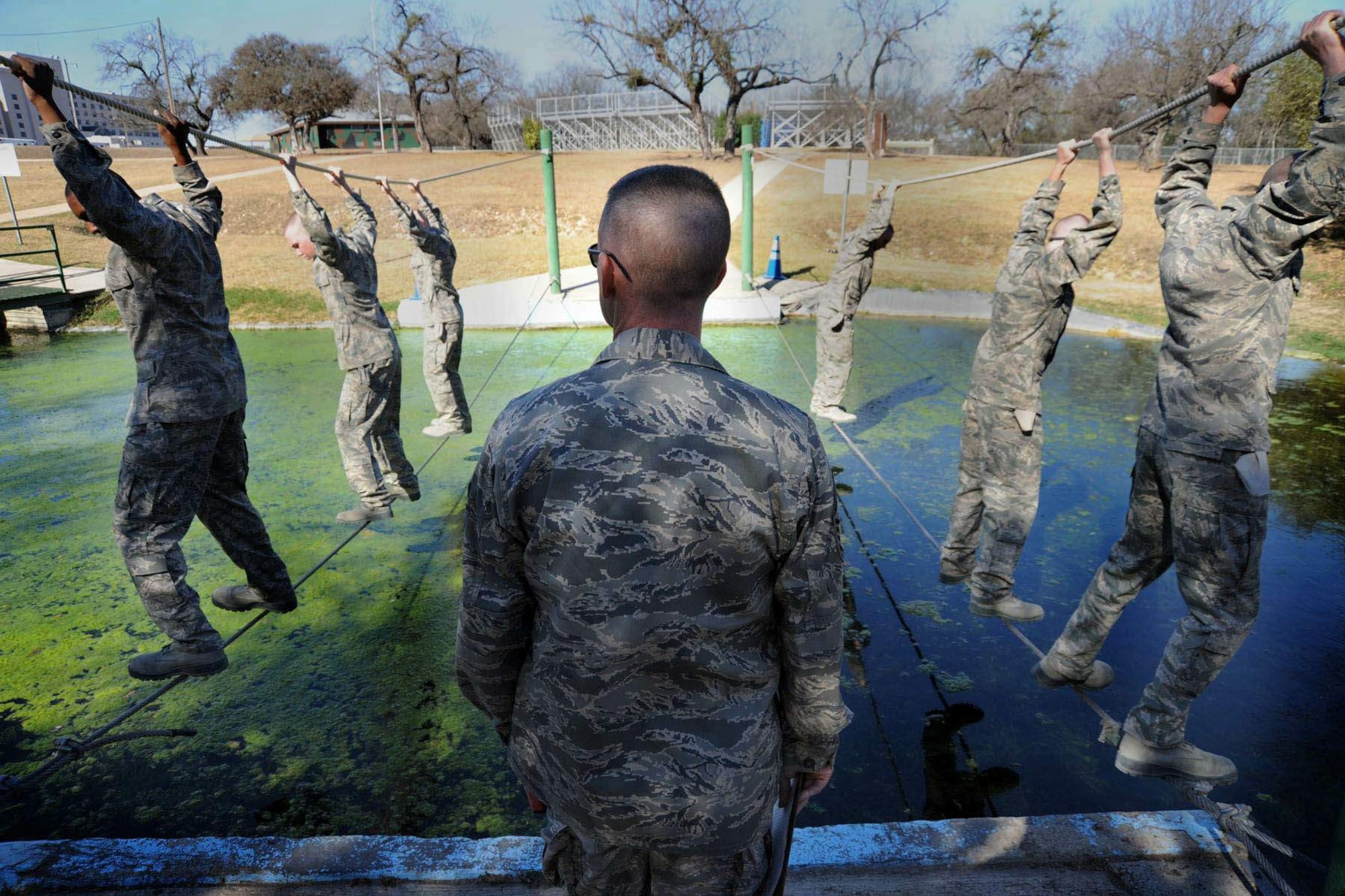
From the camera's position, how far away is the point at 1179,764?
2809 millimetres

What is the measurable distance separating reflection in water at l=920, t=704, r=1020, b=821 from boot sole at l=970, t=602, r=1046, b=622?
2.77ft

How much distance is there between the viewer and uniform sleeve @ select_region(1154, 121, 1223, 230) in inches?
114

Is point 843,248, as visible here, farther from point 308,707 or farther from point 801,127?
point 801,127

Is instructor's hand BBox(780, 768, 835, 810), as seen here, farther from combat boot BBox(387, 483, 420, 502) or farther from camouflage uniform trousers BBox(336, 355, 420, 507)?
combat boot BBox(387, 483, 420, 502)

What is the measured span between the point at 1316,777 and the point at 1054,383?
20.7 feet

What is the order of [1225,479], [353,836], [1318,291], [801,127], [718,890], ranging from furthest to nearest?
[801,127], [1318,291], [1225,479], [353,836], [718,890]

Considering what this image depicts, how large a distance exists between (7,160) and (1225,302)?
20.7ft

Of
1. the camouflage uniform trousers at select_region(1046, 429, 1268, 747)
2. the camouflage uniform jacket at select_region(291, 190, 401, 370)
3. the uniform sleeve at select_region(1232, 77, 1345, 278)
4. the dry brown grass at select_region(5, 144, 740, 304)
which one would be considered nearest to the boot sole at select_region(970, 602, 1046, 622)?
the camouflage uniform trousers at select_region(1046, 429, 1268, 747)

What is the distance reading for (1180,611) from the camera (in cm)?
409

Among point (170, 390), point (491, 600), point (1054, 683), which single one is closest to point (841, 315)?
Result: point (1054, 683)

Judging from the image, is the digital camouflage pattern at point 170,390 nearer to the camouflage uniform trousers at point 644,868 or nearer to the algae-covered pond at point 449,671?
the algae-covered pond at point 449,671

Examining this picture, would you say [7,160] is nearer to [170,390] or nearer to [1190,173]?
[170,390]

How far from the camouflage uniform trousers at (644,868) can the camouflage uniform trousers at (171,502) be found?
2.65 metres

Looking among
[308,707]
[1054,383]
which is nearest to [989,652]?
[308,707]
